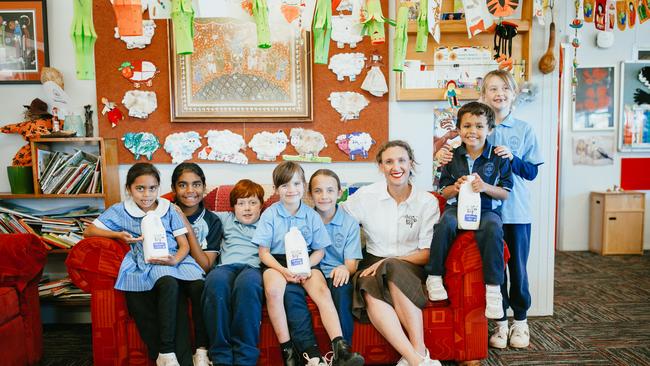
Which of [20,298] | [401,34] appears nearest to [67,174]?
[20,298]

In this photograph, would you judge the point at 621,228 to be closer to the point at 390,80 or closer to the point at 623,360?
the point at 623,360

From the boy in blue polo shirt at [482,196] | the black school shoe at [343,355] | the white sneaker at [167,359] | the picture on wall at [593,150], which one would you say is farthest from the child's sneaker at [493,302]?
the picture on wall at [593,150]

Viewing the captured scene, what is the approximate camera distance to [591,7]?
2.78m

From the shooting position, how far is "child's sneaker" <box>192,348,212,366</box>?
1960 millimetres

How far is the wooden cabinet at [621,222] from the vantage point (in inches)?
177

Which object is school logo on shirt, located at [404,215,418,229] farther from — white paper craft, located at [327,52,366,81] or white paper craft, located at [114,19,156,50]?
white paper craft, located at [114,19,156,50]

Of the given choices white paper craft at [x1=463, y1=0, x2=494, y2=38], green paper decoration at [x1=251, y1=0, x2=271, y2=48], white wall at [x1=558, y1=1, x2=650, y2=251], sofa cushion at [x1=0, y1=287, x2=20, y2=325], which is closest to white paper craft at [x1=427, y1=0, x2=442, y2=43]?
white paper craft at [x1=463, y1=0, x2=494, y2=38]

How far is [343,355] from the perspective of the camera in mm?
1853

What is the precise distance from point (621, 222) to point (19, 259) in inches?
196

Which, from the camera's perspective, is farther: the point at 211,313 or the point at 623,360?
the point at 623,360

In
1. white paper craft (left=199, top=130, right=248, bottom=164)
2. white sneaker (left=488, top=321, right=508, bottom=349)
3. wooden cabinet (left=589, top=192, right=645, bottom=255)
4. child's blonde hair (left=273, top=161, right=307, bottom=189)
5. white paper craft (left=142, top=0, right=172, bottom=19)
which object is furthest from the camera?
wooden cabinet (left=589, top=192, right=645, bottom=255)

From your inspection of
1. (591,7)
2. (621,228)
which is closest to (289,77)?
(591,7)

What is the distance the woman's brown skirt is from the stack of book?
168cm

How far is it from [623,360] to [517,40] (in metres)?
1.85
